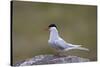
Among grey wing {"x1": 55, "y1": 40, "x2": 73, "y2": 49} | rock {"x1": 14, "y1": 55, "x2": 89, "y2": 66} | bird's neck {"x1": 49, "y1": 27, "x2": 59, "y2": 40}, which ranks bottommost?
rock {"x1": 14, "y1": 55, "x2": 89, "y2": 66}

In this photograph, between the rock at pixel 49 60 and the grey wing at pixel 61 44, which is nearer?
the rock at pixel 49 60

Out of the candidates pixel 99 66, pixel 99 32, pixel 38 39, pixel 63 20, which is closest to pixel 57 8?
pixel 63 20

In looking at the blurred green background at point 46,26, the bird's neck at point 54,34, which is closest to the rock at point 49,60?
the blurred green background at point 46,26

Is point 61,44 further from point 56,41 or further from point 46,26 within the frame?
point 46,26

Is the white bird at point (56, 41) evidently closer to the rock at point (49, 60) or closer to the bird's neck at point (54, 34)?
the bird's neck at point (54, 34)

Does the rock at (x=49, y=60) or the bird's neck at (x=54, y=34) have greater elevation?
the bird's neck at (x=54, y=34)

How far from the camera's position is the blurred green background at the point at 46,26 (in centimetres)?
240

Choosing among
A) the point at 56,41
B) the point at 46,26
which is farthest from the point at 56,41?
the point at 46,26

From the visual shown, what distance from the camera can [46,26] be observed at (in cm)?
253

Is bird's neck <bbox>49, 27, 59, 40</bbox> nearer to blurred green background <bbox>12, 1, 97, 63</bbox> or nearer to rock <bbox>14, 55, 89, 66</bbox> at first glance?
blurred green background <bbox>12, 1, 97, 63</bbox>

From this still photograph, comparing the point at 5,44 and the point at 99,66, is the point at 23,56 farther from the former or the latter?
the point at 99,66

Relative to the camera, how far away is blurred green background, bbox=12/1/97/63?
2.40 meters

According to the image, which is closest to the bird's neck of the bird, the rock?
the bird

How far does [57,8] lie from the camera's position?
8.49ft
